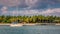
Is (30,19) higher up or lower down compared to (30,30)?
higher up

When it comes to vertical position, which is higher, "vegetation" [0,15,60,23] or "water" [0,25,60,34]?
"vegetation" [0,15,60,23]

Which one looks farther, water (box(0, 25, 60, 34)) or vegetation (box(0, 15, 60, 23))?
water (box(0, 25, 60, 34))

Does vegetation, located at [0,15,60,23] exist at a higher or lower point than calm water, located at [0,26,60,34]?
higher

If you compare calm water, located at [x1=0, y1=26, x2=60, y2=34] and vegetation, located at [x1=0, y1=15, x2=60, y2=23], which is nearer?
vegetation, located at [x1=0, y1=15, x2=60, y2=23]

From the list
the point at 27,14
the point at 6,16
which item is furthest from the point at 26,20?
the point at 6,16

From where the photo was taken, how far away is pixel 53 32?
428 cm

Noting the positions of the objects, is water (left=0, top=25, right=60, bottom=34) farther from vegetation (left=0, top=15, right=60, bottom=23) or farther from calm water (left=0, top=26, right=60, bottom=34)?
vegetation (left=0, top=15, right=60, bottom=23)

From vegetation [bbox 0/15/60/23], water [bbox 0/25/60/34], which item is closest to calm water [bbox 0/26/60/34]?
water [bbox 0/25/60/34]

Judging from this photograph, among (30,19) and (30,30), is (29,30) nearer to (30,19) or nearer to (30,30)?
(30,30)

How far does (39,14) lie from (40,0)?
31cm

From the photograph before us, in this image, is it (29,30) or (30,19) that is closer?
(30,19)

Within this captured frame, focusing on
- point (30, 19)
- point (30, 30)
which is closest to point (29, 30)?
point (30, 30)

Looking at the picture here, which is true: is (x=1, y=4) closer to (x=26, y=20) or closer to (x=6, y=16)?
(x=6, y=16)

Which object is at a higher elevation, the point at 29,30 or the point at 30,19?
the point at 30,19
